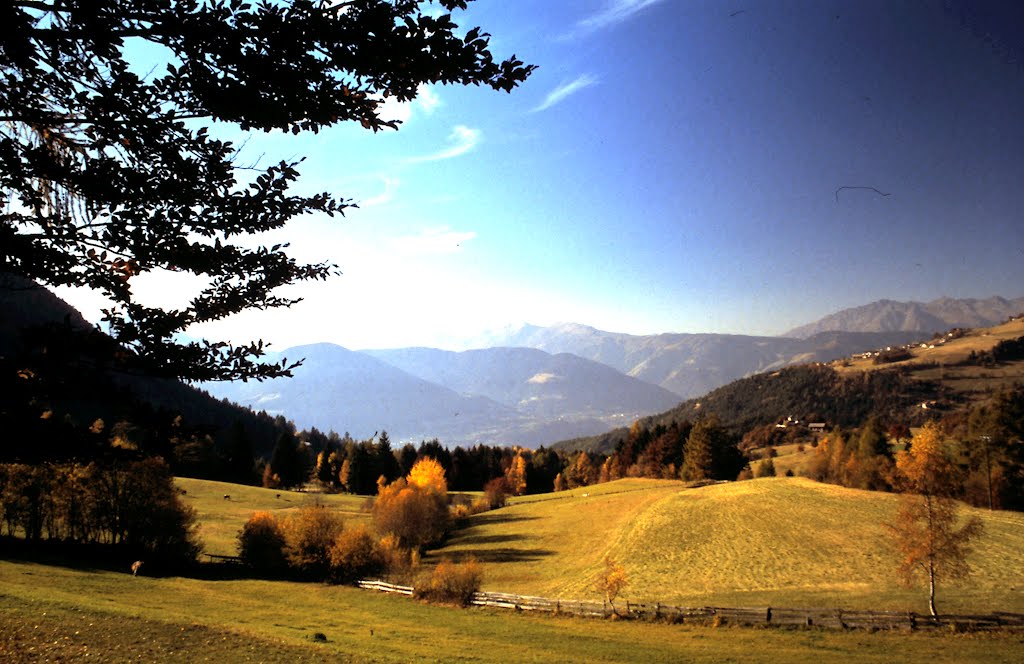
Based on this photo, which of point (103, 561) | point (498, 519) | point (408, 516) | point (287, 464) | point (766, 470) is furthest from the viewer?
point (287, 464)

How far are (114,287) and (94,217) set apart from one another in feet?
2.78

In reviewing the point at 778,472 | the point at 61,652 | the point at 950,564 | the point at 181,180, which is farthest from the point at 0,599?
the point at 778,472

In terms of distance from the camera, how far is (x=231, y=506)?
7275cm

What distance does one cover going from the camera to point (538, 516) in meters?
71.8

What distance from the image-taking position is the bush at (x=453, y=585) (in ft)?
→ 133

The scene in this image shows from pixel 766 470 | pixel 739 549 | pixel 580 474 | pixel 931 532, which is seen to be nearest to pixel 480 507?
pixel 580 474

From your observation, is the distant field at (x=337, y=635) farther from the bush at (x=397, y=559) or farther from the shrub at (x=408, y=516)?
the shrub at (x=408, y=516)

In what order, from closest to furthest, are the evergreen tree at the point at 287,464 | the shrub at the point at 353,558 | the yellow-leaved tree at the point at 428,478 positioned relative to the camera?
1. the shrub at the point at 353,558
2. the yellow-leaved tree at the point at 428,478
3. the evergreen tree at the point at 287,464

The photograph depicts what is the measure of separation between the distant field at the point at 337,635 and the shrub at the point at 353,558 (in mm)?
8339

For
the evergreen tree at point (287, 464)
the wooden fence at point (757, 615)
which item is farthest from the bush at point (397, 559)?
the evergreen tree at point (287, 464)

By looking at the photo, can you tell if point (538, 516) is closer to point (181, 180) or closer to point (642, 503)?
point (642, 503)

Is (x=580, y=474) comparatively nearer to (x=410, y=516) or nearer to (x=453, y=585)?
(x=410, y=516)

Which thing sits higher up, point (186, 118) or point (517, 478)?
point (186, 118)

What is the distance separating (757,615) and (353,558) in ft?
112
